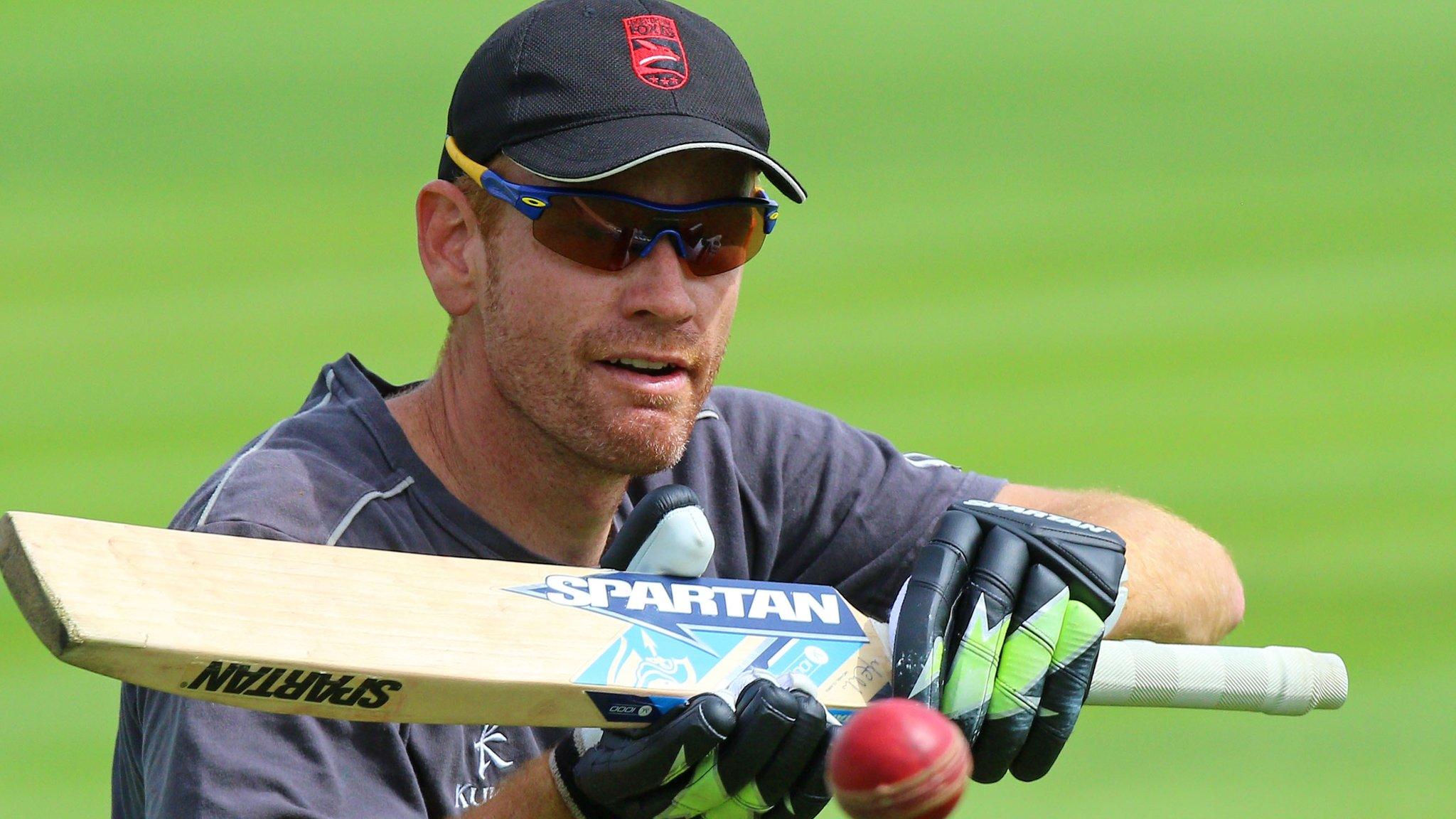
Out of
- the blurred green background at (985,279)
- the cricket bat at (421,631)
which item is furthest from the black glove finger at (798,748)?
the blurred green background at (985,279)

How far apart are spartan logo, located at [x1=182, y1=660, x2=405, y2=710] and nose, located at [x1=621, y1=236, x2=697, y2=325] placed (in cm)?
70

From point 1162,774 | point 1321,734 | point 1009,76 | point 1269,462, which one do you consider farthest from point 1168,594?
point 1009,76

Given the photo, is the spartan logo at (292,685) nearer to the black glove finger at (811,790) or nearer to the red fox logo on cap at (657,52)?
the black glove finger at (811,790)

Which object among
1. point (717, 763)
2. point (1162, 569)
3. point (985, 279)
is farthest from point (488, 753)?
point (985, 279)

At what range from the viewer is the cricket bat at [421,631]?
69.6 inches

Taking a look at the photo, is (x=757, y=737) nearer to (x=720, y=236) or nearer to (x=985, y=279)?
(x=720, y=236)

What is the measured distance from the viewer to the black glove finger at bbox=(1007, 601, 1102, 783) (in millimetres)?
2152

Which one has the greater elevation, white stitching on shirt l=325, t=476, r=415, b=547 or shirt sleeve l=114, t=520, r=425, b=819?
white stitching on shirt l=325, t=476, r=415, b=547

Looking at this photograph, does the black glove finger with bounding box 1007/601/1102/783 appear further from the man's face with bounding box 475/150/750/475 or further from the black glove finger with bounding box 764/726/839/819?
the man's face with bounding box 475/150/750/475

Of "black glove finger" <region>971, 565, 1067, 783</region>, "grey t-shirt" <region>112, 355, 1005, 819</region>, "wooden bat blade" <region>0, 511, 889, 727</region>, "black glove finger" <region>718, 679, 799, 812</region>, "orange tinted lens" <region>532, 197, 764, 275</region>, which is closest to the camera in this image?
"wooden bat blade" <region>0, 511, 889, 727</region>

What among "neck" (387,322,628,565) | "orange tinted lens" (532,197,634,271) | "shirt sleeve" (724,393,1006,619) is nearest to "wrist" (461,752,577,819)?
"neck" (387,322,628,565)

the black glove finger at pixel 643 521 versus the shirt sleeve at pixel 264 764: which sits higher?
the black glove finger at pixel 643 521

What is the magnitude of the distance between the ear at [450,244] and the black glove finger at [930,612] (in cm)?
78

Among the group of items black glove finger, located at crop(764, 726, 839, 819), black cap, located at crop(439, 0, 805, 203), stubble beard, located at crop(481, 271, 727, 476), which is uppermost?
black cap, located at crop(439, 0, 805, 203)
